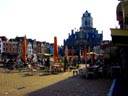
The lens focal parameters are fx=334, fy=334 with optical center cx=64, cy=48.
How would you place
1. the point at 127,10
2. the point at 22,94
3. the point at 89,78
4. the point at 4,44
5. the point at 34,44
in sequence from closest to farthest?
the point at 22,94 → the point at 127,10 → the point at 89,78 → the point at 4,44 → the point at 34,44

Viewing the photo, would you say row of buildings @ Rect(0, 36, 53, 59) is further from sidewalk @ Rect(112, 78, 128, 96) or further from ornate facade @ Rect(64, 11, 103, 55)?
sidewalk @ Rect(112, 78, 128, 96)

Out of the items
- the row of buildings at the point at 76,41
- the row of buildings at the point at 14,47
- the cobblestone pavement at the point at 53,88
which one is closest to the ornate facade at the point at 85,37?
the row of buildings at the point at 76,41

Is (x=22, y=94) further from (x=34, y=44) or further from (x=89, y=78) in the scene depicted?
(x=34, y=44)

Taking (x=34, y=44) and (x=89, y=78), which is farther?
(x=34, y=44)

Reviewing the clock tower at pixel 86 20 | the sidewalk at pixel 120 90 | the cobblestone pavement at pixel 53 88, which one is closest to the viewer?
the sidewalk at pixel 120 90

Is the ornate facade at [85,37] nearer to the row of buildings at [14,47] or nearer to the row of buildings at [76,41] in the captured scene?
the row of buildings at [76,41]

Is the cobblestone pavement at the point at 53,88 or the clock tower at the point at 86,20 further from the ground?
the clock tower at the point at 86,20

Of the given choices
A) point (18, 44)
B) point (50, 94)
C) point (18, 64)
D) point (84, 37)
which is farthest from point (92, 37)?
point (50, 94)

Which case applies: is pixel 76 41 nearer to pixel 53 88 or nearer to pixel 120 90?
pixel 53 88

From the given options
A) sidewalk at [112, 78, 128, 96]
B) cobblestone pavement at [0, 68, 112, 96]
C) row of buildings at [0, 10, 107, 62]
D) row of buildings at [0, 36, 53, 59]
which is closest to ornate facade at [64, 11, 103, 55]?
row of buildings at [0, 10, 107, 62]

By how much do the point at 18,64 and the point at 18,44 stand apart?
101 meters

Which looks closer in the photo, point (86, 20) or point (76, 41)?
point (76, 41)

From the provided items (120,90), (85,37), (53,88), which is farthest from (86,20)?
(120,90)

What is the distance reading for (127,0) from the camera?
19031 millimetres
